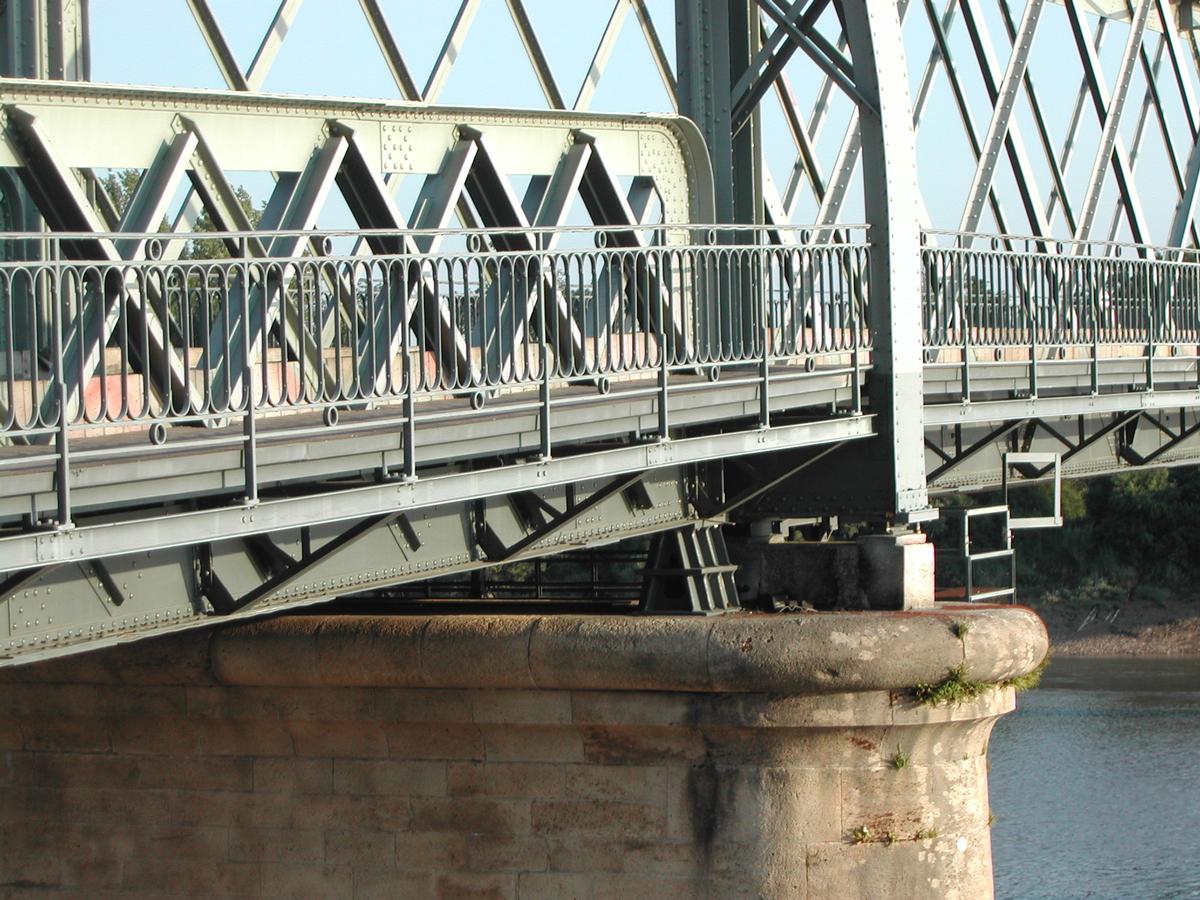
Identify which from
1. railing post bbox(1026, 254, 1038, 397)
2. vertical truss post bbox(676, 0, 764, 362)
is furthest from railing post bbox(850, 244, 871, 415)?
railing post bbox(1026, 254, 1038, 397)

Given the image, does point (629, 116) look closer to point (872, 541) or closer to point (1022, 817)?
point (872, 541)

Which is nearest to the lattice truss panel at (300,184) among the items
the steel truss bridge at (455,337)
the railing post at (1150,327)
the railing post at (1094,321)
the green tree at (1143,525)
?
the steel truss bridge at (455,337)

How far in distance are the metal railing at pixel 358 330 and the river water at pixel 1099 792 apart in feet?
42.6

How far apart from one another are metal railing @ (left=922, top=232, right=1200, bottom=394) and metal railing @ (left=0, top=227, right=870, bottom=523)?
159 cm

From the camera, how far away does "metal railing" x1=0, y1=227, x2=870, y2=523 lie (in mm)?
8445

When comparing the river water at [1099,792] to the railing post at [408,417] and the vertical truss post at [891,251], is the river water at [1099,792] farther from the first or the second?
the railing post at [408,417]

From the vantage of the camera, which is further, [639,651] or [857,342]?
[857,342]

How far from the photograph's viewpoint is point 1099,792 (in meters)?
29.6

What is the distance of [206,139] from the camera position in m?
11.0

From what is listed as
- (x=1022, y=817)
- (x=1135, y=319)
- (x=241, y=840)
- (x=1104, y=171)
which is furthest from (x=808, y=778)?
(x=1022, y=817)

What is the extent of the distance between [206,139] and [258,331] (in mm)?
1600

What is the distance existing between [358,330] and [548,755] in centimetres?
308

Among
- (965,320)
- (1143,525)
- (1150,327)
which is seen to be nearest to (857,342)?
(965,320)

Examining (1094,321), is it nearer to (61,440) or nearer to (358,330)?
(358,330)
